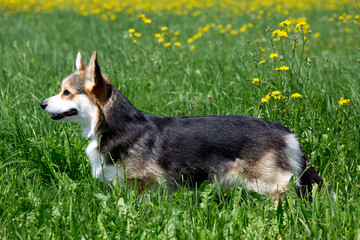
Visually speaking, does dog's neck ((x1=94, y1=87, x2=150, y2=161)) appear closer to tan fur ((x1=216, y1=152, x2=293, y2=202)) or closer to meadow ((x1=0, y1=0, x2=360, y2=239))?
meadow ((x1=0, y1=0, x2=360, y2=239))

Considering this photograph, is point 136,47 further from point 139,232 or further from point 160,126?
point 139,232

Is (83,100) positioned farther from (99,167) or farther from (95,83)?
(99,167)

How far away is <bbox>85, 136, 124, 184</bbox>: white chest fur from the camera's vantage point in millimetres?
3180

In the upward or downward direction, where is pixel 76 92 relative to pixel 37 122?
upward

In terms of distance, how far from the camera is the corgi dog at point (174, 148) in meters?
3.16

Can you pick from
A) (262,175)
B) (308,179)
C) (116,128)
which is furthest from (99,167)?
(308,179)

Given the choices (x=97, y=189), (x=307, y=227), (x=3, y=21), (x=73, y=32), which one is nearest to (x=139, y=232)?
(x=97, y=189)

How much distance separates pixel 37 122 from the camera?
3922mm

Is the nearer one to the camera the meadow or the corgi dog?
the meadow

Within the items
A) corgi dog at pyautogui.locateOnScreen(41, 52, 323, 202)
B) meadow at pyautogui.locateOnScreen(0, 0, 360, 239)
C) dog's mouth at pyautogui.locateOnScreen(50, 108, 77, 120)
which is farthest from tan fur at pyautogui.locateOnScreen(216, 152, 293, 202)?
dog's mouth at pyautogui.locateOnScreen(50, 108, 77, 120)

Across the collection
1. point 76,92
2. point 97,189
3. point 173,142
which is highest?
point 76,92

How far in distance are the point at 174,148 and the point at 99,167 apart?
55cm

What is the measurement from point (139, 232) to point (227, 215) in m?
0.57

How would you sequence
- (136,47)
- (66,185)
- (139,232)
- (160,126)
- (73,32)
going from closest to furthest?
(139,232), (66,185), (160,126), (136,47), (73,32)
